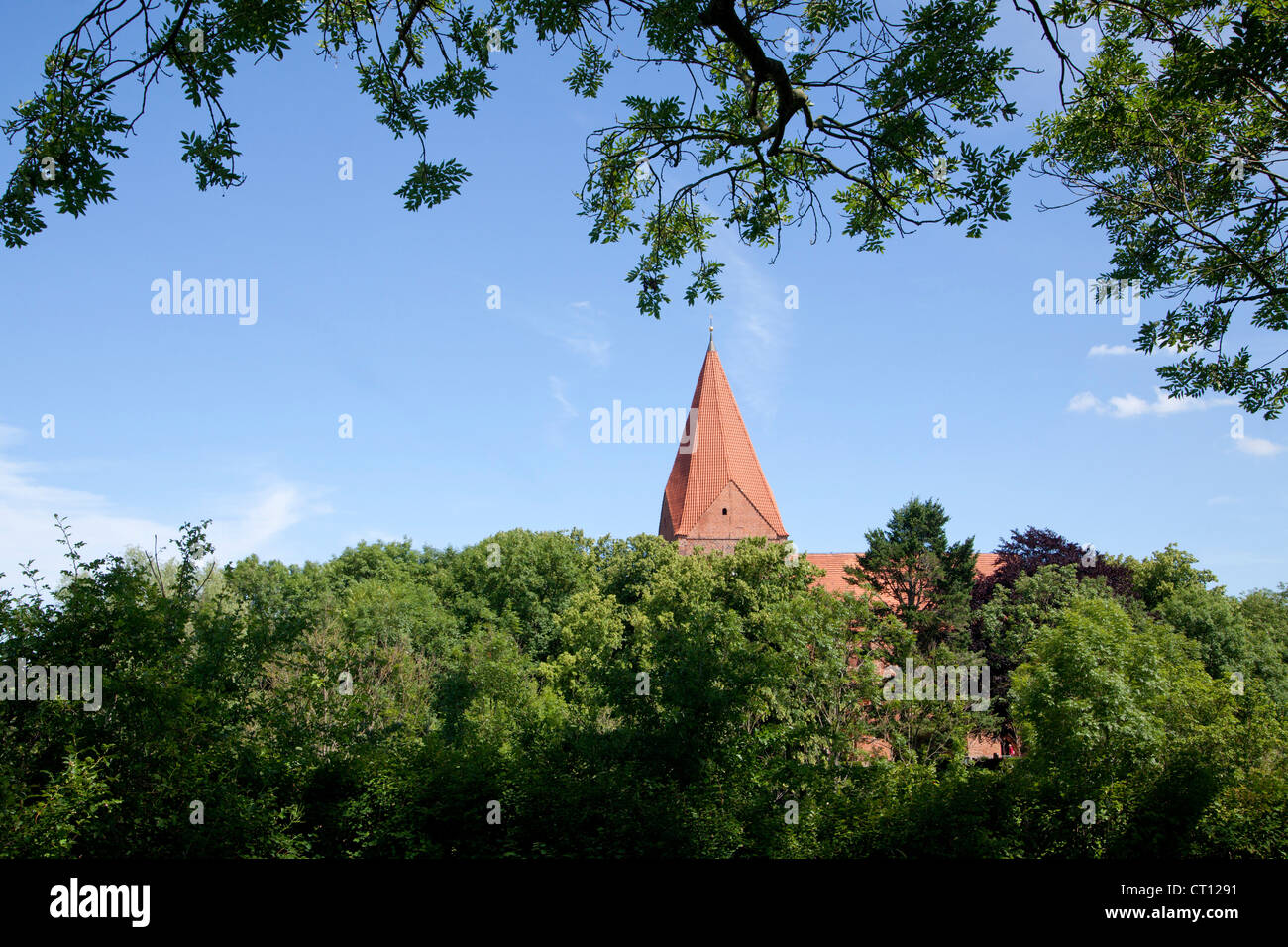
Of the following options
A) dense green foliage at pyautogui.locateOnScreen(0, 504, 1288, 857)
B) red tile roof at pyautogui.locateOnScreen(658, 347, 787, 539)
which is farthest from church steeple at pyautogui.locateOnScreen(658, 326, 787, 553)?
dense green foliage at pyautogui.locateOnScreen(0, 504, 1288, 857)

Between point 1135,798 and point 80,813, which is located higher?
point 80,813

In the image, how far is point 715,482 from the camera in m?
46.8

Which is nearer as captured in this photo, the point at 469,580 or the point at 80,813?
the point at 80,813

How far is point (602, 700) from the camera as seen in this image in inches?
475

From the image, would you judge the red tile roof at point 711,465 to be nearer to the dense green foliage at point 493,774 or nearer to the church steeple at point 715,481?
the church steeple at point 715,481

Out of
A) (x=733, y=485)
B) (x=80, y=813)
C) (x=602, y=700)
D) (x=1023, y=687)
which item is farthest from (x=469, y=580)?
(x=80, y=813)

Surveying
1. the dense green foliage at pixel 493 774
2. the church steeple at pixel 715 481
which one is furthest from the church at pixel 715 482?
the dense green foliage at pixel 493 774

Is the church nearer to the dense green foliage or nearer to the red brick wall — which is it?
the red brick wall

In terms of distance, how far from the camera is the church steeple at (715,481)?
1795 inches

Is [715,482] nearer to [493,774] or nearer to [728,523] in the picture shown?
[728,523]

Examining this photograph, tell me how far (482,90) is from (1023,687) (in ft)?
64.5

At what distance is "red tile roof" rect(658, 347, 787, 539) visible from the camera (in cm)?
4647
